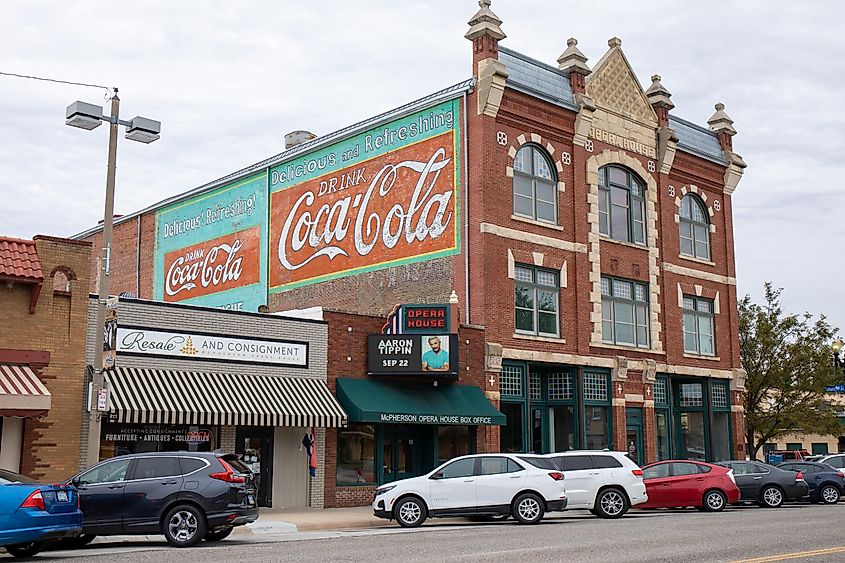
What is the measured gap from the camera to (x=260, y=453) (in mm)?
25797

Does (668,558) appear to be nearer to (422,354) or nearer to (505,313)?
(422,354)

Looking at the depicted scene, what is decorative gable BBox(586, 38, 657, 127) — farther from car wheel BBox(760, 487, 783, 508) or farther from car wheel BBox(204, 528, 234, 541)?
car wheel BBox(204, 528, 234, 541)

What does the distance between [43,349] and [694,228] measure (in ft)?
86.1

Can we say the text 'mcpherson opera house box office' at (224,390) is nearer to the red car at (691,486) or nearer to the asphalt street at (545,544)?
the asphalt street at (545,544)

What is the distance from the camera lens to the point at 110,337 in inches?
776

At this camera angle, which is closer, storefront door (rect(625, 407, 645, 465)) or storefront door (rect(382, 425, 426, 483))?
storefront door (rect(382, 425, 426, 483))

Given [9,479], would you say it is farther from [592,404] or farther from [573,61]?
[573,61]

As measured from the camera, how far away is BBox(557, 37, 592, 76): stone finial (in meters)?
33.9

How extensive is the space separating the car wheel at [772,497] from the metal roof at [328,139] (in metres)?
14.6

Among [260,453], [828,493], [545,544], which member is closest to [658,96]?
[828,493]

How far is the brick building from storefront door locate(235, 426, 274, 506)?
473 centimetres

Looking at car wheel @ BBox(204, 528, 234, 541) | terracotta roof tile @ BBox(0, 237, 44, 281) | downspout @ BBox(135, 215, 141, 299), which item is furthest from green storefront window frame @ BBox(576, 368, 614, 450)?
downspout @ BBox(135, 215, 141, 299)

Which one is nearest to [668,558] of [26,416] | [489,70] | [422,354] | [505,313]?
[26,416]

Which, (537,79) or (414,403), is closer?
(414,403)
